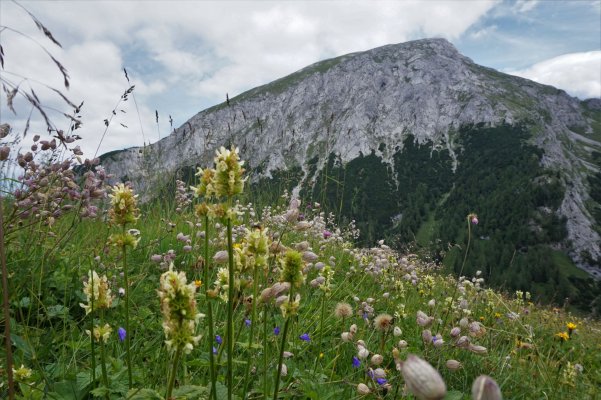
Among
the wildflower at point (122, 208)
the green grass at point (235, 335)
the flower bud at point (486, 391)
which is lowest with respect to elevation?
the green grass at point (235, 335)

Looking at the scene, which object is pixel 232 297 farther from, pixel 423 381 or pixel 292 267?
pixel 423 381

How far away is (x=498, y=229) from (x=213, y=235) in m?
147

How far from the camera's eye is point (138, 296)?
13.6 ft

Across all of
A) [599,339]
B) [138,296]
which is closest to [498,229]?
[599,339]

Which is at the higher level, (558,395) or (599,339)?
(558,395)

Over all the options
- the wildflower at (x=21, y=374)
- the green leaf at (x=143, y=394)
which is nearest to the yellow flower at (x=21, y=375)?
the wildflower at (x=21, y=374)

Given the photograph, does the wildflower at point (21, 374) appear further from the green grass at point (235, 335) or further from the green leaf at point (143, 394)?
the green leaf at point (143, 394)

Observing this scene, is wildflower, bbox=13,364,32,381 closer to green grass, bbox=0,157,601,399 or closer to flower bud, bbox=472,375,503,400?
green grass, bbox=0,157,601,399

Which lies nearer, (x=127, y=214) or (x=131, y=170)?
(x=127, y=214)

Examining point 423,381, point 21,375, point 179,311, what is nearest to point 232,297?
point 179,311

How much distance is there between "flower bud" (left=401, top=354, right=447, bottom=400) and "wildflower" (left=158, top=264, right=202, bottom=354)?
2.51ft

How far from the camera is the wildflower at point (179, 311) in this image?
1.41m

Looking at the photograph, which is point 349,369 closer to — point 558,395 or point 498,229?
point 558,395

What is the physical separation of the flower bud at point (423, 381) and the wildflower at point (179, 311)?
77 cm
